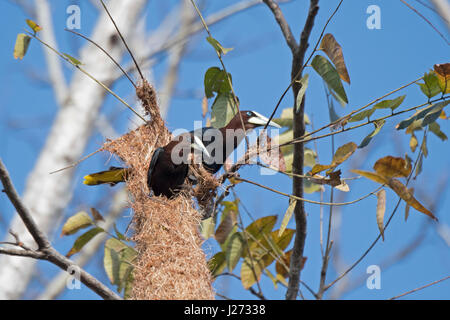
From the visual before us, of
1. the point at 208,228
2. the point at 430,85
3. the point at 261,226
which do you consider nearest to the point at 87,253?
the point at 208,228

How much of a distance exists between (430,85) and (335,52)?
32cm

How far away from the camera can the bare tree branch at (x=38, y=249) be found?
1.84 m

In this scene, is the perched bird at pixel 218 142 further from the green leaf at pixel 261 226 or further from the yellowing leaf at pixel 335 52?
the yellowing leaf at pixel 335 52

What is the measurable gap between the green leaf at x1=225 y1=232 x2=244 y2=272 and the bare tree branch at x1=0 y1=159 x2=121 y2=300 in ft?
2.05

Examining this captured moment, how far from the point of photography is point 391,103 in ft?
5.51

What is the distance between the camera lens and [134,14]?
409 cm

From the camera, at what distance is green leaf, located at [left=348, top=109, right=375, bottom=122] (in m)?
1.70

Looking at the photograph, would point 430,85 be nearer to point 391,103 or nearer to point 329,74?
point 391,103

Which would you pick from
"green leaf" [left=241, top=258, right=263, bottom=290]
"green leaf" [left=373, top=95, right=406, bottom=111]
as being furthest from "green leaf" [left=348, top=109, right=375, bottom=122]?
"green leaf" [left=241, top=258, right=263, bottom=290]

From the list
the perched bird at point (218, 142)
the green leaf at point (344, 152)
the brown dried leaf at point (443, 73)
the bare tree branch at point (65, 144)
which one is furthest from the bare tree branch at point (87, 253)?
the brown dried leaf at point (443, 73)

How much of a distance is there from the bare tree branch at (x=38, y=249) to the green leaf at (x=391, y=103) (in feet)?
3.73

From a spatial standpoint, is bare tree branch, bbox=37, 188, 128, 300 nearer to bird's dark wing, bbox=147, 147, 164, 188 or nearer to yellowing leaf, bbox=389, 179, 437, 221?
bird's dark wing, bbox=147, 147, 164, 188

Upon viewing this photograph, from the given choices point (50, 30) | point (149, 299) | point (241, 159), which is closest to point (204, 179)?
point (241, 159)
